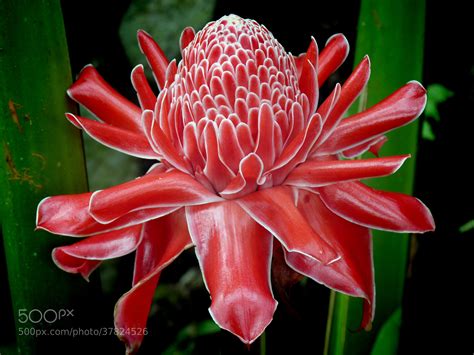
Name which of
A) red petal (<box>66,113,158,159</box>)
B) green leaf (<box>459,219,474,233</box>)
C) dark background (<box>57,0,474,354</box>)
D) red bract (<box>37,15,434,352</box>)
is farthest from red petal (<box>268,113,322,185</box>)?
green leaf (<box>459,219,474,233</box>)

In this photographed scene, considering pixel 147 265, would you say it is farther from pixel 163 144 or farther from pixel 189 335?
pixel 189 335

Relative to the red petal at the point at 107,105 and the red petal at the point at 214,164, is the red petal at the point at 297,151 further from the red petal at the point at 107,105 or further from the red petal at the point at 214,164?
the red petal at the point at 107,105

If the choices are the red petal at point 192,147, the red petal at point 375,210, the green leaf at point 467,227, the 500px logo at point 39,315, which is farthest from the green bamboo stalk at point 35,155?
the green leaf at point 467,227

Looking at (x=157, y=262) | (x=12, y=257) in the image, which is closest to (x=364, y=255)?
(x=157, y=262)

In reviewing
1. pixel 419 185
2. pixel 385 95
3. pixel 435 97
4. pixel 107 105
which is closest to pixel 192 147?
pixel 107 105

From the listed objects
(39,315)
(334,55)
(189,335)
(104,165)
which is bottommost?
(189,335)

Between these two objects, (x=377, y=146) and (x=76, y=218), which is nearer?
(x=76, y=218)

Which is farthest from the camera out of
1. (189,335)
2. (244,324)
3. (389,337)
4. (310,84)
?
(189,335)

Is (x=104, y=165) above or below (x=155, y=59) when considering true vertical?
below
